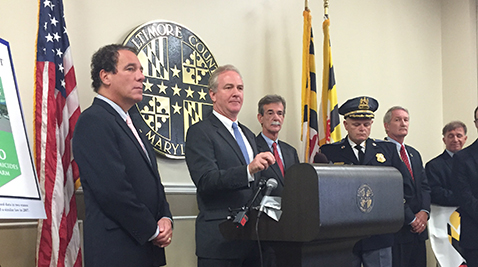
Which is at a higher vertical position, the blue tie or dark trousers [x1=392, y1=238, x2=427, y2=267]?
the blue tie

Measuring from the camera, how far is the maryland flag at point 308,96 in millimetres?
4188

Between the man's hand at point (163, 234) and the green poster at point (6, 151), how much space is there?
2.02ft

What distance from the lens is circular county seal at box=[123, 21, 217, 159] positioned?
3387 millimetres

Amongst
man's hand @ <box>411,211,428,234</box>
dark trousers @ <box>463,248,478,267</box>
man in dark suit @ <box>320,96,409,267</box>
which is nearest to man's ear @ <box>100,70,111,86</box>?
man in dark suit @ <box>320,96,409,267</box>

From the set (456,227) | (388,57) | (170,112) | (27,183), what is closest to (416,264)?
(456,227)

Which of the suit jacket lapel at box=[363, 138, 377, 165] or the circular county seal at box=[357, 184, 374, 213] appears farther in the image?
the suit jacket lapel at box=[363, 138, 377, 165]

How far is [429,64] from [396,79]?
81cm

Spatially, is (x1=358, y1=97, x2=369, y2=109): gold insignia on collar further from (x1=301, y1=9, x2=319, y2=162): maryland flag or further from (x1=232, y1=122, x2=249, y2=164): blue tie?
(x1=232, y1=122, x2=249, y2=164): blue tie

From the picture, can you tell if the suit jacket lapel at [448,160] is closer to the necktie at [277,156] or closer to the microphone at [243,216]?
the necktie at [277,156]

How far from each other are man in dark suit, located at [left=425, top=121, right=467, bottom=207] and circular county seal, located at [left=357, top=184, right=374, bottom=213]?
2117mm

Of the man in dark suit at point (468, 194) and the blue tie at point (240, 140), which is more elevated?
the blue tie at point (240, 140)

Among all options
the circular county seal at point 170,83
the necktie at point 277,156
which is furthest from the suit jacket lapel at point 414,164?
the circular county seal at point 170,83

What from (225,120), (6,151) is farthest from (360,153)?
(6,151)

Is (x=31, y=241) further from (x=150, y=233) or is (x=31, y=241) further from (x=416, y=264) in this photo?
(x=416, y=264)
